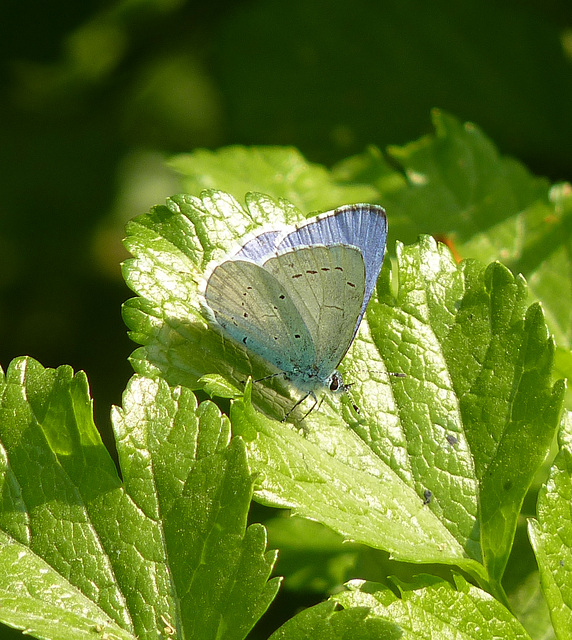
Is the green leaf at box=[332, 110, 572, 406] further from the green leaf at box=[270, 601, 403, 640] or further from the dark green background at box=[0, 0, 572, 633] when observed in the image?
the green leaf at box=[270, 601, 403, 640]

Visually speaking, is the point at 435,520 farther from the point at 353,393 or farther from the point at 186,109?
the point at 186,109

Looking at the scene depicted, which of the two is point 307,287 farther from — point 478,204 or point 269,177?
point 478,204

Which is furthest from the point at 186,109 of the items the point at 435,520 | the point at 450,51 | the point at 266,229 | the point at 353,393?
the point at 435,520

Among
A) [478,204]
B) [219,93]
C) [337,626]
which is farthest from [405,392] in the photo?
[219,93]

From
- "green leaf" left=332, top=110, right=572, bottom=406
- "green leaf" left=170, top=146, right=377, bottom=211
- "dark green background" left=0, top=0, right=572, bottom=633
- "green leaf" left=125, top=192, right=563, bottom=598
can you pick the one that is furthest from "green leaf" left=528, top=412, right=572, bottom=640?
"dark green background" left=0, top=0, right=572, bottom=633

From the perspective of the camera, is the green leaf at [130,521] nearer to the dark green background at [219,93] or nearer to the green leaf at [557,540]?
the green leaf at [557,540]

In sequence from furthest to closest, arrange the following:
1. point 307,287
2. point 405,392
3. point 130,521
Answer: point 307,287
point 405,392
point 130,521
